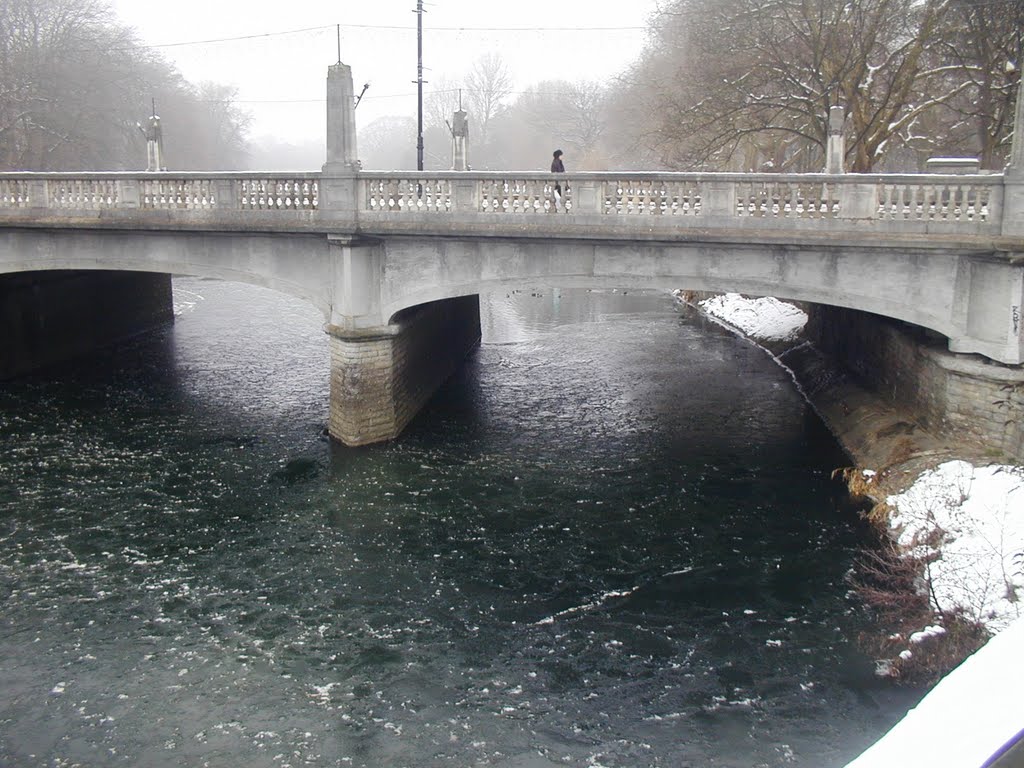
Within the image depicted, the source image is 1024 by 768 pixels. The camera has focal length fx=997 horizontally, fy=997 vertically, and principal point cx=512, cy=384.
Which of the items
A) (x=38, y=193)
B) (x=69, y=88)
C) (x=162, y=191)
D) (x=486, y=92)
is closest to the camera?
(x=162, y=191)

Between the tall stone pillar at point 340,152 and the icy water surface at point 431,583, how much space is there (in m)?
5.01

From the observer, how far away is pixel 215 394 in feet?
81.6

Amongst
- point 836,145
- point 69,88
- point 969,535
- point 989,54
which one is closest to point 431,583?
point 969,535

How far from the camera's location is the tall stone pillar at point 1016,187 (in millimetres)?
15828

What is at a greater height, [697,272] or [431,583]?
[697,272]

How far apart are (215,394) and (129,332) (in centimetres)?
893

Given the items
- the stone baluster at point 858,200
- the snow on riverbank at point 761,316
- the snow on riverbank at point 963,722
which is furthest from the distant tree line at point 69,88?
the snow on riverbank at point 963,722

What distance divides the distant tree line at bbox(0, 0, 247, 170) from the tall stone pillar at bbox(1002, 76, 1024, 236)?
4341cm

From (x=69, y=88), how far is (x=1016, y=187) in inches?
1899

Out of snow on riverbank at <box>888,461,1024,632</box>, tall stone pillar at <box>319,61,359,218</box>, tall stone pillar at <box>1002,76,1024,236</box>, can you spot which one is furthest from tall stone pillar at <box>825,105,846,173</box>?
tall stone pillar at <box>319,61,359,218</box>

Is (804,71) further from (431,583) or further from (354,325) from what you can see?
(431,583)

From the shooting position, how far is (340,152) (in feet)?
63.5

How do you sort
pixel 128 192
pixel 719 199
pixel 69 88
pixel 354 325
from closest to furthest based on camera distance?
pixel 719 199 < pixel 354 325 < pixel 128 192 < pixel 69 88

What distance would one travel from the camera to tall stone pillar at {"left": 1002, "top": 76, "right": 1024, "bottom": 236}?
15.8m
